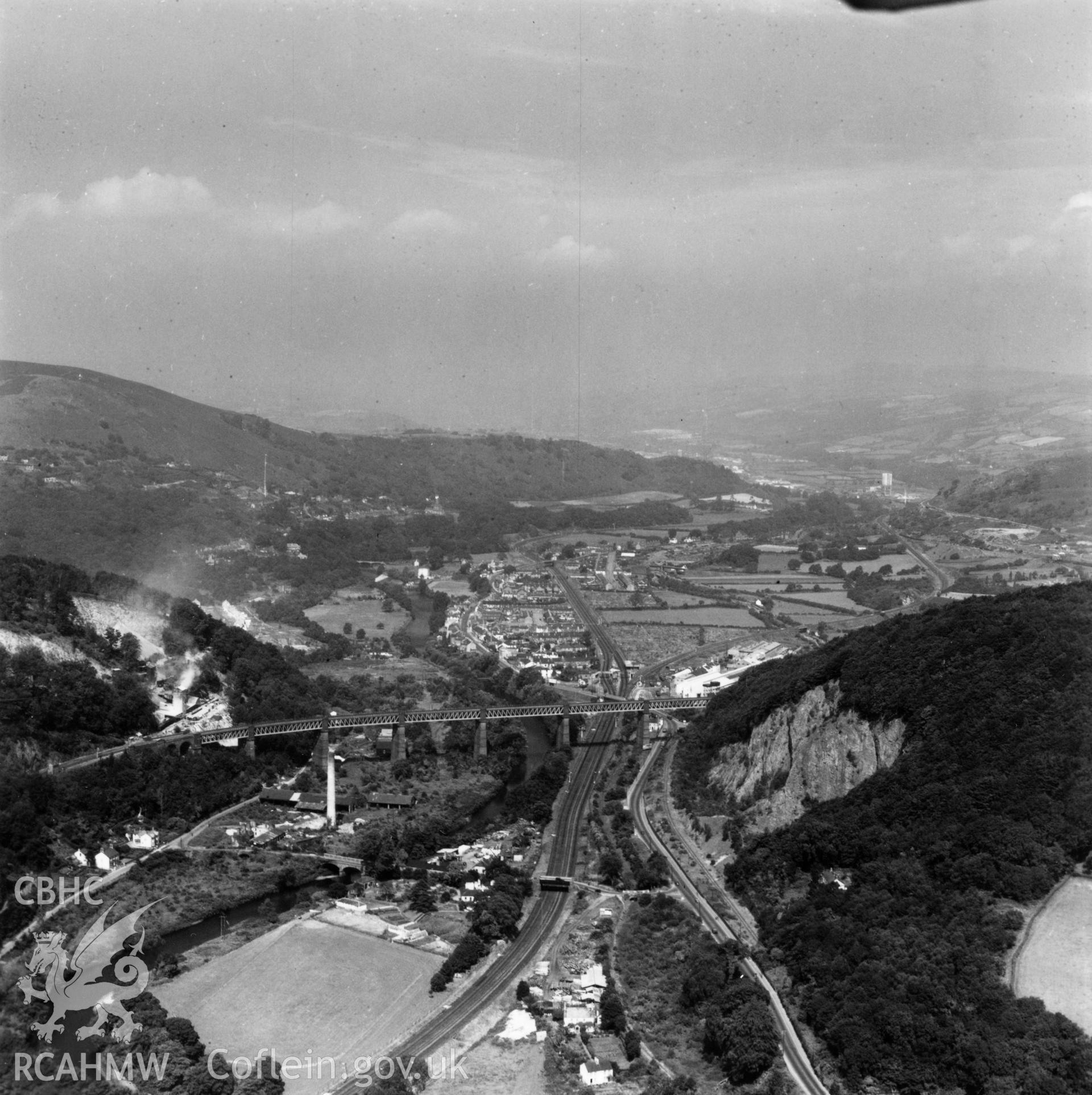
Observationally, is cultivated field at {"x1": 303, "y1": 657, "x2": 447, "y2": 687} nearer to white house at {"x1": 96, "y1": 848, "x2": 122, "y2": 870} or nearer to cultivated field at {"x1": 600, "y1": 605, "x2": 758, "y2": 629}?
cultivated field at {"x1": 600, "y1": 605, "x2": 758, "y2": 629}

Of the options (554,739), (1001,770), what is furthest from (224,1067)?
(554,739)

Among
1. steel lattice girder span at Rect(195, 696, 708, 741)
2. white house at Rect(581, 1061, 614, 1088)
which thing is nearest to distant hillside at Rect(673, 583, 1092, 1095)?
white house at Rect(581, 1061, 614, 1088)

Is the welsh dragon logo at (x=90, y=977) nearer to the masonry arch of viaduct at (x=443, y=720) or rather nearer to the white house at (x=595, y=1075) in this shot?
the white house at (x=595, y=1075)

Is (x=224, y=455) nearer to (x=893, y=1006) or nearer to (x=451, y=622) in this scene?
(x=451, y=622)

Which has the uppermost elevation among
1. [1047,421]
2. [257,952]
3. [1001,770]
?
[1047,421]

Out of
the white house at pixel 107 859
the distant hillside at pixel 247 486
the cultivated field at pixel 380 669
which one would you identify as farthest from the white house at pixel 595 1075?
the distant hillside at pixel 247 486

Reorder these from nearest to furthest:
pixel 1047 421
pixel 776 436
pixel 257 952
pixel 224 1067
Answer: pixel 224 1067 → pixel 257 952 → pixel 1047 421 → pixel 776 436
